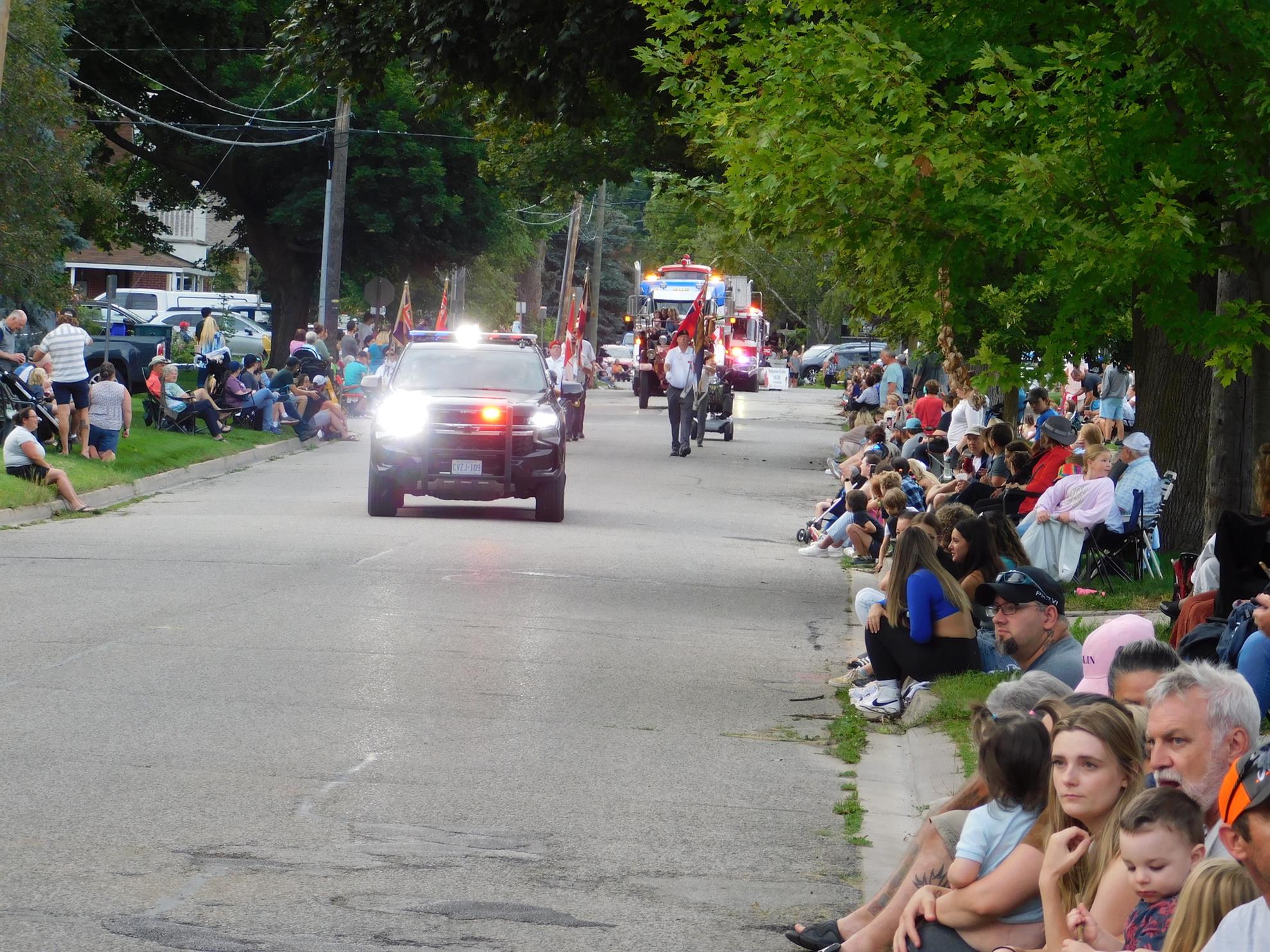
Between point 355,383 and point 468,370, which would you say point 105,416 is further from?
point 355,383

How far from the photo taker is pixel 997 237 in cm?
1173

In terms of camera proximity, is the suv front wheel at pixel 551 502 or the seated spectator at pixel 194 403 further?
the seated spectator at pixel 194 403

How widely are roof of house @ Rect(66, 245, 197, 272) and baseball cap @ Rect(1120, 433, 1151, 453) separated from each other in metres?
61.7

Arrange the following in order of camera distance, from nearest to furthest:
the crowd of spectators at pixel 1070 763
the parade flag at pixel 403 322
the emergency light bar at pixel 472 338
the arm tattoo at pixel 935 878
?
the crowd of spectators at pixel 1070 763 < the arm tattoo at pixel 935 878 < the emergency light bar at pixel 472 338 < the parade flag at pixel 403 322

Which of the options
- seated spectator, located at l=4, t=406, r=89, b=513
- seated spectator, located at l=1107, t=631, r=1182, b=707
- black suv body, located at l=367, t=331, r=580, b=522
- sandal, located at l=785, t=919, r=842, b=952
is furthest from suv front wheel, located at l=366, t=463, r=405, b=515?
sandal, located at l=785, t=919, r=842, b=952

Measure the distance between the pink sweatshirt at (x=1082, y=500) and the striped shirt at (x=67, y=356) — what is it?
13597mm

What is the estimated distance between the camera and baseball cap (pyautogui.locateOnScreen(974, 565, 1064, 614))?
876 centimetres

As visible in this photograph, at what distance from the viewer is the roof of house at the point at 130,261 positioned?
246 ft

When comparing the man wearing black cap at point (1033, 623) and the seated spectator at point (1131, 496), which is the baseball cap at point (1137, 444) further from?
the man wearing black cap at point (1033, 623)

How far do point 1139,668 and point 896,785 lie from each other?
9.17 ft

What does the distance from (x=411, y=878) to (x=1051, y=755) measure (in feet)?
8.95

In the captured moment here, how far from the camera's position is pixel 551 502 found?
2089 centimetres

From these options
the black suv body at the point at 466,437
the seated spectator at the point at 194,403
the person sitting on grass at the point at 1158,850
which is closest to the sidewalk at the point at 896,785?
the person sitting on grass at the point at 1158,850

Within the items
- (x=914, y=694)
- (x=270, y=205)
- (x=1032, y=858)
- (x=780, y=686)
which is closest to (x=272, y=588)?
(x=780, y=686)
